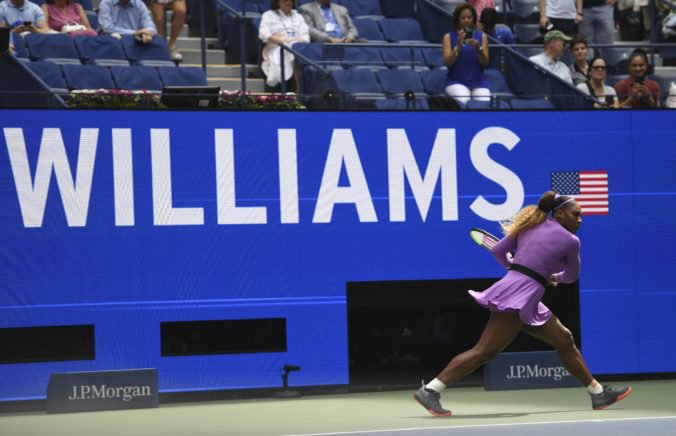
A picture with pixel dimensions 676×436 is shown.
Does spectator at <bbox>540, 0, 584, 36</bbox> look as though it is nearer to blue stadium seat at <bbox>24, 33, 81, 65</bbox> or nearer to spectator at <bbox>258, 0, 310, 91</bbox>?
spectator at <bbox>258, 0, 310, 91</bbox>

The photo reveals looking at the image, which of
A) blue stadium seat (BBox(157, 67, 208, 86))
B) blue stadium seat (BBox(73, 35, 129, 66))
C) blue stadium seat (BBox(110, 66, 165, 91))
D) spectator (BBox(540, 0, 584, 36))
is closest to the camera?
blue stadium seat (BBox(110, 66, 165, 91))

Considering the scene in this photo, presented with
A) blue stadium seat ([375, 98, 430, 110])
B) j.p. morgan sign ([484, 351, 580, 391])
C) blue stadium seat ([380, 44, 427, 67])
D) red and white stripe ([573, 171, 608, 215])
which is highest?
blue stadium seat ([380, 44, 427, 67])

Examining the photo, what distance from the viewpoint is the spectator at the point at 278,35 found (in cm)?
1432

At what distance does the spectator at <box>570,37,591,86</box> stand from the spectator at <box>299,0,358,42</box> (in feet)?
8.41

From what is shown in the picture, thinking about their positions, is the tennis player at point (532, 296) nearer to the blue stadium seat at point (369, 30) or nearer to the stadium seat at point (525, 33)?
the blue stadium seat at point (369, 30)

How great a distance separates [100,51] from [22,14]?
1057 mm

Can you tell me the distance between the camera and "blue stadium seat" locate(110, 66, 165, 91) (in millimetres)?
13289

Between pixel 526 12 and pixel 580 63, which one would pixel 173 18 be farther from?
pixel 526 12

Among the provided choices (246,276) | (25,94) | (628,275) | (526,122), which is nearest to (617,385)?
(628,275)

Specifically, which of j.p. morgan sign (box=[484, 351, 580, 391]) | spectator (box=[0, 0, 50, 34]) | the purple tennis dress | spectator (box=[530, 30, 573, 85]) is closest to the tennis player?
the purple tennis dress

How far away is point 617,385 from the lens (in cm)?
1321

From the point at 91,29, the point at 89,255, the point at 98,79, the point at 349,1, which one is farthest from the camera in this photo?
the point at 349,1

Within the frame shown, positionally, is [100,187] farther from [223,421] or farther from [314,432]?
[314,432]

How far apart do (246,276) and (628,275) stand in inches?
155
